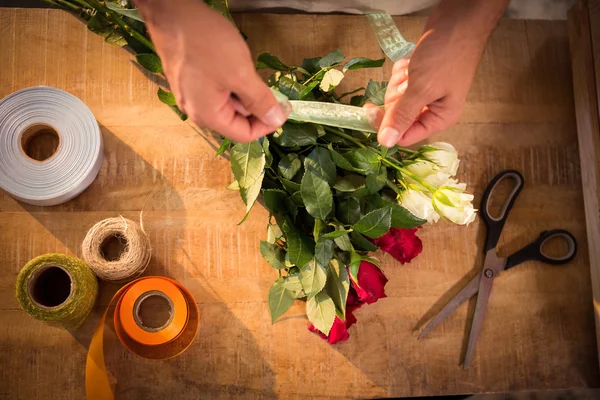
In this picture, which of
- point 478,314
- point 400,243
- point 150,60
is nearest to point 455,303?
point 478,314

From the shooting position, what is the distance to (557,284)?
2.72ft

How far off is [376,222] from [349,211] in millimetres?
69

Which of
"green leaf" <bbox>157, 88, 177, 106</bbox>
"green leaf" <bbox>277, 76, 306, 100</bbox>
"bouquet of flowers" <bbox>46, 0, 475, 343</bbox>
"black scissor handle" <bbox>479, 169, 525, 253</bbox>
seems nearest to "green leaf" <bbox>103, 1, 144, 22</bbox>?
"bouquet of flowers" <bbox>46, 0, 475, 343</bbox>

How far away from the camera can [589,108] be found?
805mm

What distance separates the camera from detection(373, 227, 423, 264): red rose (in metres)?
0.69

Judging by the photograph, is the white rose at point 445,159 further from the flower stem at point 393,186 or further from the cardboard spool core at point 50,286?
the cardboard spool core at point 50,286

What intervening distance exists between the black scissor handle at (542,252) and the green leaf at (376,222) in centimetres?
33

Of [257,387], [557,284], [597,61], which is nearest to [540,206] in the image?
[557,284]

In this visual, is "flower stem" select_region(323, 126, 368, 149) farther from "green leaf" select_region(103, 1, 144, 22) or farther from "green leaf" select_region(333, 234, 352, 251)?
"green leaf" select_region(103, 1, 144, 22)

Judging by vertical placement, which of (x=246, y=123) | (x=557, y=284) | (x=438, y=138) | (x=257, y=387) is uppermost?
(x=246, y=123)

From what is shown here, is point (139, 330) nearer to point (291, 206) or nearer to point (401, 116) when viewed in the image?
point (291, 206)

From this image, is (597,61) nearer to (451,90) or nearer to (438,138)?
(438,138)

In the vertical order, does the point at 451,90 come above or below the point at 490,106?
above

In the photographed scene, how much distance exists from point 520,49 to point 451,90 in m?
0.44
